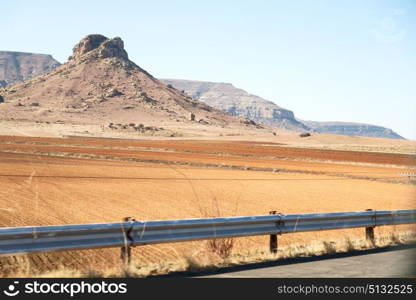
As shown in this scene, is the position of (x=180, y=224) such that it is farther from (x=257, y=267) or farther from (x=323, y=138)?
(x=323, y=138)

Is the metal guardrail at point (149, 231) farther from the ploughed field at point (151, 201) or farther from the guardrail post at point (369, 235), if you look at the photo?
the ploughed field at point (151, 201)

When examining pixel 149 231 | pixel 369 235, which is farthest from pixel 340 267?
pixel 369 235

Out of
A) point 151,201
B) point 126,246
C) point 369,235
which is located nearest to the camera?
point 126,246

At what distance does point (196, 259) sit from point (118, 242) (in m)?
1.28

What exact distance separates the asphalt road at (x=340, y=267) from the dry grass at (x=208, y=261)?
38 centimetres

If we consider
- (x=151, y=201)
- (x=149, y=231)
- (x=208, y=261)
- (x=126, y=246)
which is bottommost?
(x=151, y=201)

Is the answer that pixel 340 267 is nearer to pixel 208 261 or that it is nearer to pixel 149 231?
pixel 208 261

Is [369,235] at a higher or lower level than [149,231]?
lower

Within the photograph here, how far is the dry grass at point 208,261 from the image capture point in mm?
8008

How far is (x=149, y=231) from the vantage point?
8.88 m

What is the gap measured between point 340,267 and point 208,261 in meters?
2.10

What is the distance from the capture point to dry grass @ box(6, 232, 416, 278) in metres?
8.01

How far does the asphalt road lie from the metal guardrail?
829mm

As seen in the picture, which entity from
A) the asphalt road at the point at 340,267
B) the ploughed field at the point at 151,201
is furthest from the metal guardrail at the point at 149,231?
the asphalt road at the point at 340,267
